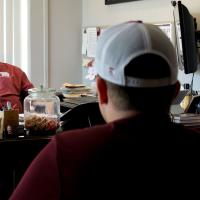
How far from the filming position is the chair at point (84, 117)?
6.13 ft

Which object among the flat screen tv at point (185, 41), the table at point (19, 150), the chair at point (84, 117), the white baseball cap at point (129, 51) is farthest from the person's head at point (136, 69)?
the flat screen tv at point (185, 41)

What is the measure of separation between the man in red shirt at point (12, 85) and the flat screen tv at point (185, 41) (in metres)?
1.21

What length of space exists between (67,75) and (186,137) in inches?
129

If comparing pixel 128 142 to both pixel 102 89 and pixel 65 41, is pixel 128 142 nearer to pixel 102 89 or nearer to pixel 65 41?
pixel 102 89

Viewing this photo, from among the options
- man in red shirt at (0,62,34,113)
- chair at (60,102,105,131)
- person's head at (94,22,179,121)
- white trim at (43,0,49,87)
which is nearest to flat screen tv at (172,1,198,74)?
chair at (60,102,105,131)

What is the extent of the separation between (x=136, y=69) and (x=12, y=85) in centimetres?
231

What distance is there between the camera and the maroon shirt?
77cm

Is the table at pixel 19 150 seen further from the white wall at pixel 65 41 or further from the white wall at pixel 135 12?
the white wall at pixel 65 41

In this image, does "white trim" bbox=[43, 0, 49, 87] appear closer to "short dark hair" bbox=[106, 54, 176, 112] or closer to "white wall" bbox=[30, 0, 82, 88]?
"white wall" bbox=[30, 0, 82, 88]

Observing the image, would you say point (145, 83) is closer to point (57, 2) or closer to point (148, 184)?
point (148, 184)

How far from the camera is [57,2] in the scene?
3893mm

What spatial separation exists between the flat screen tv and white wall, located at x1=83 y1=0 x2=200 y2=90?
0.32m

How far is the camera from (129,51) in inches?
31.5

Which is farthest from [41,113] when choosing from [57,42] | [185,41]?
[57,42]
